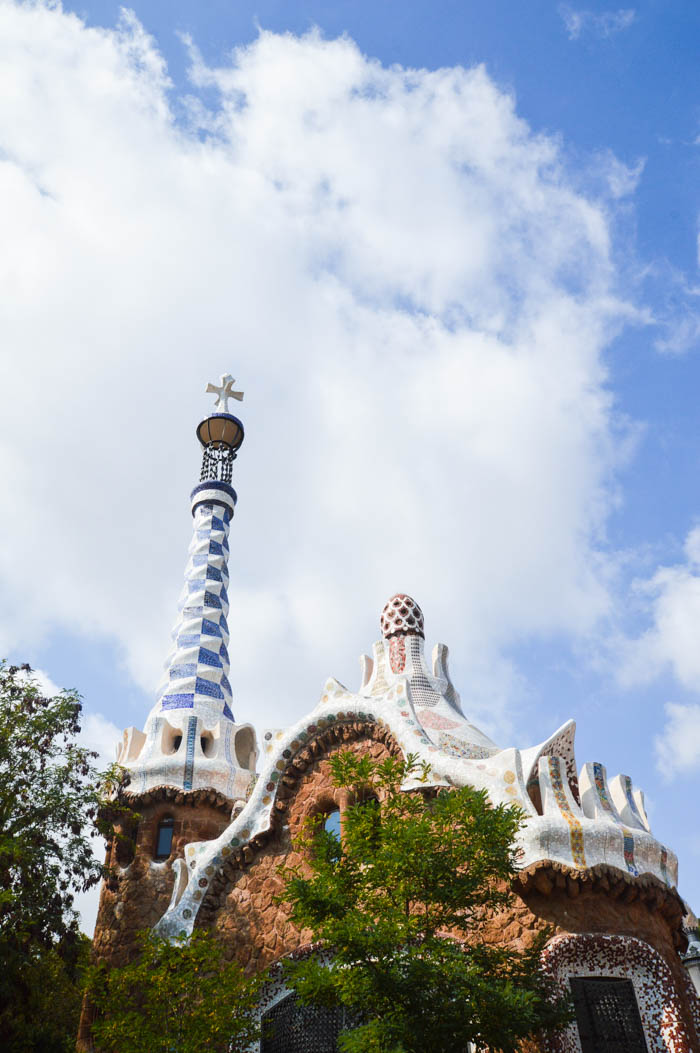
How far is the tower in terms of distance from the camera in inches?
441

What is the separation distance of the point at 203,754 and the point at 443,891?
21.4ft

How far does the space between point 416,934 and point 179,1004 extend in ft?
9.21

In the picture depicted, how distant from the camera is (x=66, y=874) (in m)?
9.80

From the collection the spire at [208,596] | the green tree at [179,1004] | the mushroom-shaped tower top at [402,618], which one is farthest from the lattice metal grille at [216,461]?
the green tree at [179,1004]

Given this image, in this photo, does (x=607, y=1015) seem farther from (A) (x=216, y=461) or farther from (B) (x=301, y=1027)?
(A) (x=216, y=461)

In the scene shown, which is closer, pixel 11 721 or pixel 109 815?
pixel 11 721

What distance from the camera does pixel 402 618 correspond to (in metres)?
13.2

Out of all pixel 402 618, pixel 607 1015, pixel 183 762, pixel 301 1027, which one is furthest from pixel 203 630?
pixel 607 1015

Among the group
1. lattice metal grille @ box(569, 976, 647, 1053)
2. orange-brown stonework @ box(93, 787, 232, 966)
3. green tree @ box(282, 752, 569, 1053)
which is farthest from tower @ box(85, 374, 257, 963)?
lattice metal grille @ box(569, 976, 647, 1053)

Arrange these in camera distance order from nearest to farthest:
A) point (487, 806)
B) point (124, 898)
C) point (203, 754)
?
point (487, 806), point (124, 898), point (203, 754)

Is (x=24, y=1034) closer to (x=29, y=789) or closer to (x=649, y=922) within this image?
(x=29, y=789)

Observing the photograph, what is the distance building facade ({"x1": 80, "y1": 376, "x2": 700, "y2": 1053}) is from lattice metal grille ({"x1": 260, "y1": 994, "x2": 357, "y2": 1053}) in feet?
0.06

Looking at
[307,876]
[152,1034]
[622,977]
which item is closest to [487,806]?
[622,977]

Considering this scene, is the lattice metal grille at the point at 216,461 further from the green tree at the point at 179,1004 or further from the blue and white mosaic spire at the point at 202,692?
the green tree at the point at 179,1004
